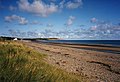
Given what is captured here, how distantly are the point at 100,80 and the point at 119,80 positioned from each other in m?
1.20

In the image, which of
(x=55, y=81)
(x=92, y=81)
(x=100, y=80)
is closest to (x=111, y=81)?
(x=100, y=80)

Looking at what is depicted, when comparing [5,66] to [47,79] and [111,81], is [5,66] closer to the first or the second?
[47,79]

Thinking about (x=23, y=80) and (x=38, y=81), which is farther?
(x=38, y=81)

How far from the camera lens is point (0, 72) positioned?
279cm

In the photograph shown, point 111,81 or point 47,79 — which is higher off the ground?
point 47,79

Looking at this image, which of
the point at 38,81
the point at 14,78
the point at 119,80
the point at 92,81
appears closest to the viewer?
the point at 14,78

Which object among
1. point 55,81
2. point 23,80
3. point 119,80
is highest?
point 23,80

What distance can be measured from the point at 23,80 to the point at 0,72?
1.52ft

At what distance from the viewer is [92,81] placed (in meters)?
8.48

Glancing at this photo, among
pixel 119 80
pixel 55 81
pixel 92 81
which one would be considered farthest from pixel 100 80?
pixel 55 81

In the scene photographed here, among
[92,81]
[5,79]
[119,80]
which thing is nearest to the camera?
[5,79]

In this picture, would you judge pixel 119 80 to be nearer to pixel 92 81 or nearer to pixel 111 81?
pixel 111 81

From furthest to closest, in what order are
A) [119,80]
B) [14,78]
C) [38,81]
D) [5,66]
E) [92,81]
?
[119,80] < [92,81] < [5,66] < [38,81] < [14,78]

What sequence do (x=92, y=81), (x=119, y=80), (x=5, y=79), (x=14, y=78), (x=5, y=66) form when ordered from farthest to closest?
(x=119, y=80) → (x=92, y=81) → (x=5, y=66) → (x=14, y=78) → (x=5, y=79)
